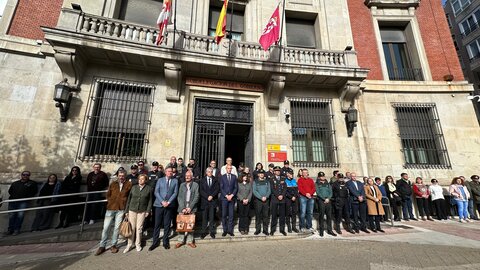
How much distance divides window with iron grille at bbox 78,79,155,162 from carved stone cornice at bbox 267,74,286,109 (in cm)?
490

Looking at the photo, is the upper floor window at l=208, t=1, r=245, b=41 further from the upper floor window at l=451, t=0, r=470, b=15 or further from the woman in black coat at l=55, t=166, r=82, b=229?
the upper floor window at l=451, t=0, r=470, b=15

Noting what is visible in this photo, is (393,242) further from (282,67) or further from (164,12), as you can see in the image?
(164,12)

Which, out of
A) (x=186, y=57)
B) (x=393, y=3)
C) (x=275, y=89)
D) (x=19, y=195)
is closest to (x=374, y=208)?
(x=275, y=89)

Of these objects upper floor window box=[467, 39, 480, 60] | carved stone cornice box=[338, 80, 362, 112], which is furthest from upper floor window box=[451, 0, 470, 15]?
carved stone cornice box=[338, 80, 362, 112]

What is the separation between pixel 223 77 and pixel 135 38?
359cm

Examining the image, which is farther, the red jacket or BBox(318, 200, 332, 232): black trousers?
the red jacket

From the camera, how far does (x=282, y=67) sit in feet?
26.8

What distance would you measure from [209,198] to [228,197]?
0.51 m

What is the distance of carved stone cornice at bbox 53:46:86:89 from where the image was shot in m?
6.79

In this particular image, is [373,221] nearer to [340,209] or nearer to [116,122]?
[340,209]

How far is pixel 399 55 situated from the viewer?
11.4 m

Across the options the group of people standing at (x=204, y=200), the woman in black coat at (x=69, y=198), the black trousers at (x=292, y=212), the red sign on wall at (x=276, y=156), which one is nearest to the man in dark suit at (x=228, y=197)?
the group of people standing at (x=204, y=200)

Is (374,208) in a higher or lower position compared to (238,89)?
lower

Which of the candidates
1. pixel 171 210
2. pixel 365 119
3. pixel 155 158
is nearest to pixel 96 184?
pixel 155 158
